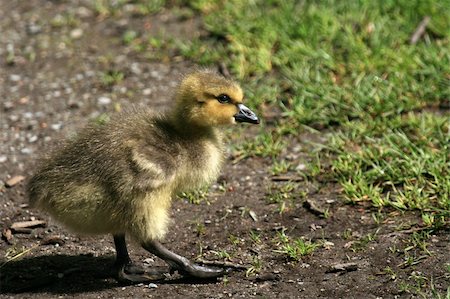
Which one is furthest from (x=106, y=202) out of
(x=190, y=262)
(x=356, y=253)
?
(x=356, y=253)

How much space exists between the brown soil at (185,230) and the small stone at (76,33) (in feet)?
1.42

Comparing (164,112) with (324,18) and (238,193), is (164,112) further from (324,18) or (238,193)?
(324,18)

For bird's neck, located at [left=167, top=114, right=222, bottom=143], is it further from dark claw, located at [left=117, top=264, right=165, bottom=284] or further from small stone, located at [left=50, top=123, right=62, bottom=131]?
small stone, located at [left=50, top=123, right=62, bottom=131]

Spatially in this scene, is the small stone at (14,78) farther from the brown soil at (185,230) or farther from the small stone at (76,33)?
the small stone at (76,33)

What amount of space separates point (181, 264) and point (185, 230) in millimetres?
686

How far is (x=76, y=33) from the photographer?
26.6 feet

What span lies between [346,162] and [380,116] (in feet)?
2.33

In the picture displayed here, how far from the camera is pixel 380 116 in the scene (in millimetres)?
6422

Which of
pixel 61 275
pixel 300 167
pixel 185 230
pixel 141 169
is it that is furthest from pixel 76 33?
pixel 141 169

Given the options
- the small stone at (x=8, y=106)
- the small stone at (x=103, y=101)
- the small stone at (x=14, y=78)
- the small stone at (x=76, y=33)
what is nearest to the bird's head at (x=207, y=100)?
the small stone at (x=103, y=101)

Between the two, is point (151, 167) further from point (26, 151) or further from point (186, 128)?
point (26, 151)

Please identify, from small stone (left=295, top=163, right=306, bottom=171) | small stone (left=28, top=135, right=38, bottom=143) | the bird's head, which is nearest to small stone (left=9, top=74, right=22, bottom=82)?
small stone (left=28, top=135, right=38, bottom=143)

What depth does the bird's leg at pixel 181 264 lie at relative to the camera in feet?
15.4

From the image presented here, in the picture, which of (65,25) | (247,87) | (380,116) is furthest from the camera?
(65,25)
